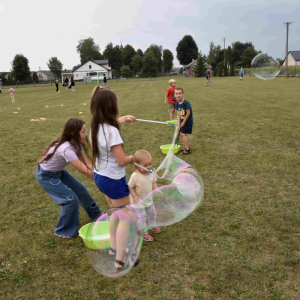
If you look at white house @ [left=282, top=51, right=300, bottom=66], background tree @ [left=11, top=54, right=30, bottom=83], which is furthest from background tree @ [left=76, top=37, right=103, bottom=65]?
white house @ [left=282, top=51, right=300, bottom=66]

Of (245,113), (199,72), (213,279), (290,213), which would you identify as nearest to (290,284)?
(213,279)

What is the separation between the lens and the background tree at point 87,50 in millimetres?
99500

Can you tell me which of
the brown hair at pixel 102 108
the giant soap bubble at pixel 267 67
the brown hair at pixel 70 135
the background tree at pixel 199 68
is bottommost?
the brown hair at pixel 70 135

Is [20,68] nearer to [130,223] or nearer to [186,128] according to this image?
[186,128]

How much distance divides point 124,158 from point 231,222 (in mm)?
1975

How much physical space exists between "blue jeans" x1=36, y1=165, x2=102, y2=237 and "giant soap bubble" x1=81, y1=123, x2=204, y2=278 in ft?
2.59

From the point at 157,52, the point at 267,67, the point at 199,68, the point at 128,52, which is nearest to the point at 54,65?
the point at 128,52

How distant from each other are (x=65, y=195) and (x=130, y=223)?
1149mm

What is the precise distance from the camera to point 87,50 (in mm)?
99500

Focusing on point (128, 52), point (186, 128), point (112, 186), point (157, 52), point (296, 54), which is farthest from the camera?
point (157, 52)

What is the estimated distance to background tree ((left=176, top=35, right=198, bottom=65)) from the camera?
102 m

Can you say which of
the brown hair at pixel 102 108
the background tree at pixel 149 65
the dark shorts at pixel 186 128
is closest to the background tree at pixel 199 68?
the background tree at pixel 149 65

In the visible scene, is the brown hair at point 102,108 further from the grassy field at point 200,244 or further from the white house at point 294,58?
the white house at point 294,58

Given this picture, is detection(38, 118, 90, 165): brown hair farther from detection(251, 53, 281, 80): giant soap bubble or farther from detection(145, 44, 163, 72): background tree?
detection(145, 44, 163, 72): background tree
